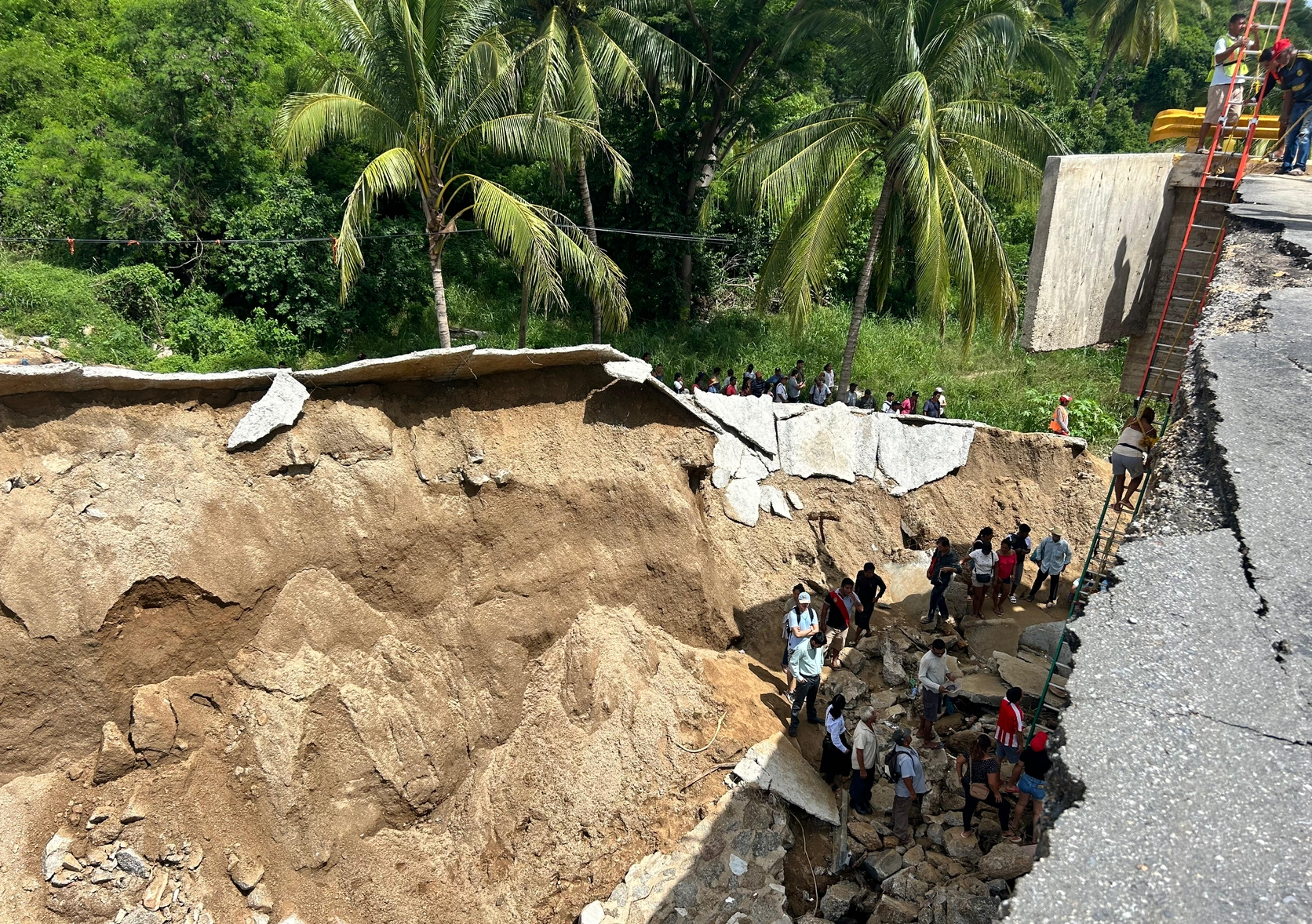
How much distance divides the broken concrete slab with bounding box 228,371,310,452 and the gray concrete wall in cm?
886

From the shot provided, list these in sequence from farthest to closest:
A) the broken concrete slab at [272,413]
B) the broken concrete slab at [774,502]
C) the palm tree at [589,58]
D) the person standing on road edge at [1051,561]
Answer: the palm tree at [589,58], the broken concrete slab at [774,502], the person standing on road edge at [1051,561], the broken concrete slab at [272,413]

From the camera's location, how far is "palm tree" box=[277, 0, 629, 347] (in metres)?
11.1

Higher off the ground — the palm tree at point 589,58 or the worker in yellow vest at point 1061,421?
the palm tree at point 589,58

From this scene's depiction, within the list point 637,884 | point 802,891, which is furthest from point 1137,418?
point 637,884

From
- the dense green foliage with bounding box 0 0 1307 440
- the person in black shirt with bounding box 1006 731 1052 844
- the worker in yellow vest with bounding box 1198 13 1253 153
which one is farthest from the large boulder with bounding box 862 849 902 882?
the dense green foliage with bounding box 0 0 1307 440

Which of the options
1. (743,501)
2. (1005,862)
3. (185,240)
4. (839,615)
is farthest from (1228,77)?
(185,240)

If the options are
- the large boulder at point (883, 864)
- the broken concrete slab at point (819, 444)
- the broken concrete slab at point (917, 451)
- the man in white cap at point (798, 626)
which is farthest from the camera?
the broken concrete slab at point (917, 451)

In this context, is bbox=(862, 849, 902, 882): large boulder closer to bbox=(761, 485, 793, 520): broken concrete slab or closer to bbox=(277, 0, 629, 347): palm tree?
bbox=(761, 485, 793, 520): broken concrete slab

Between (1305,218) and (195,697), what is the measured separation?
12.5 meters

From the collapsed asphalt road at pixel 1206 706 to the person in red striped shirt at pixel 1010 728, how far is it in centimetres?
266

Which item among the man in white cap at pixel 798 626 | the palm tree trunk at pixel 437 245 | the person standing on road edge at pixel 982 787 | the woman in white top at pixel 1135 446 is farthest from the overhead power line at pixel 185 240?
the person standing on road edge at pixel 982 787

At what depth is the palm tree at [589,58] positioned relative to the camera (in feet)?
44.9

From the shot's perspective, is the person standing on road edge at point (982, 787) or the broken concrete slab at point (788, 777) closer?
the person standing on road edge at point (982, 787)

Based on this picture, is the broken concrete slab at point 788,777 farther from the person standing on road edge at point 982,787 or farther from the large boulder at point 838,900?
the person standing on road edge at point 982,787
